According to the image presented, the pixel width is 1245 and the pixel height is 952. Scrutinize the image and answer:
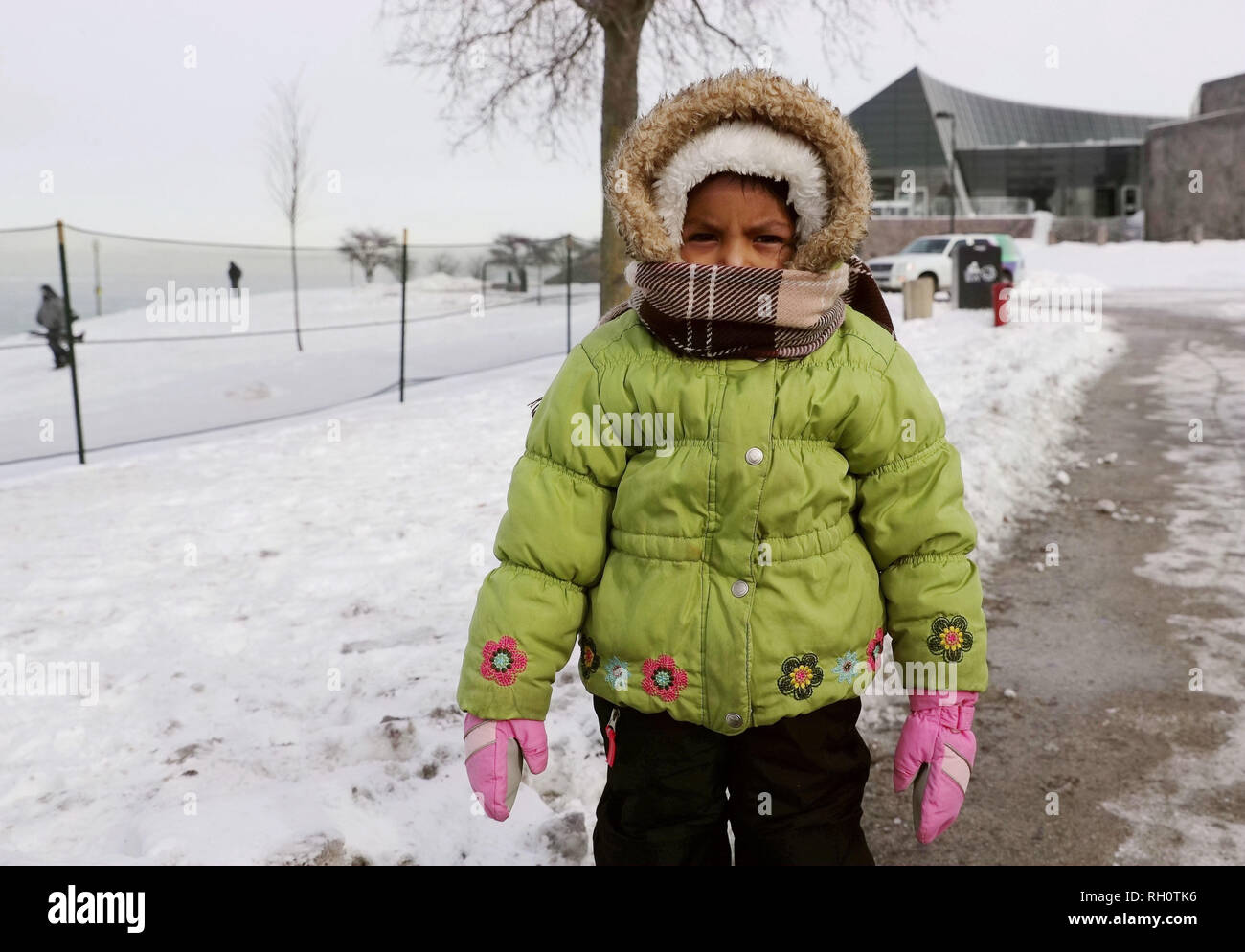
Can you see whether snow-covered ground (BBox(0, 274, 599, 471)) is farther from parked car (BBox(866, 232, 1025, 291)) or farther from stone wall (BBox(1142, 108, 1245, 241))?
stone wall (BBox(1142, 108, 1245, 241))

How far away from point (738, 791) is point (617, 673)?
368 mm

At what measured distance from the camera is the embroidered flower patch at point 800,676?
1.92 meters

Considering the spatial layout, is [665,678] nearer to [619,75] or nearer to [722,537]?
[722,537]

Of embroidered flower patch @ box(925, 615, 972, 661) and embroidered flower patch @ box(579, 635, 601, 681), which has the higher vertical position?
embroidered flower patch @ box(925, 615, 972, 661)

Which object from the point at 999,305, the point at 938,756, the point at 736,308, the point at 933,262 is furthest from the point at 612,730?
the point at 933,262

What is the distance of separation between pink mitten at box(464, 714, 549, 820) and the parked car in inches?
801

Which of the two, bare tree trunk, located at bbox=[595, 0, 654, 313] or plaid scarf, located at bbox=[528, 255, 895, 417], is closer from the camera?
plaid scarf, located at bbox=[528, 255, 895, 417]

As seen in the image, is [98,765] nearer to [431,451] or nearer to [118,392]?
Result: [431,451]

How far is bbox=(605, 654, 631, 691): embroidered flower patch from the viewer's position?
196 centimetres

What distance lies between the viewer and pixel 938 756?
194 centimetres

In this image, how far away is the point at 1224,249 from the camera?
33.6 metres

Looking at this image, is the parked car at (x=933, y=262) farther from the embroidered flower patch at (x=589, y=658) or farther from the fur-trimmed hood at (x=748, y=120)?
the embroidered flower patch at (x=589, y=658)

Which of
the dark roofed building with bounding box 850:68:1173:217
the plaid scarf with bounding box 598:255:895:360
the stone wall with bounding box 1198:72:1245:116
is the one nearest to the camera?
the plaid scarf with bounding box 598:255:895:360

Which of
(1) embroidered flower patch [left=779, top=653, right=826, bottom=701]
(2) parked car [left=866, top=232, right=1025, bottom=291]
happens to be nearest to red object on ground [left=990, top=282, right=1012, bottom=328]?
(2) parked car [left=866, top=232, right=1025, bottom=291]
